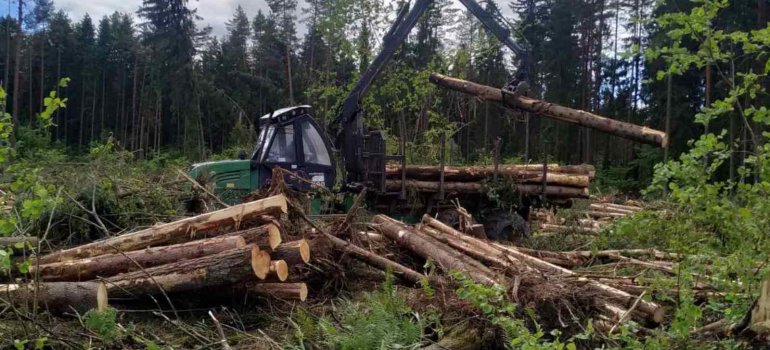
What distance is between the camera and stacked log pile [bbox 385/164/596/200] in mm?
11672

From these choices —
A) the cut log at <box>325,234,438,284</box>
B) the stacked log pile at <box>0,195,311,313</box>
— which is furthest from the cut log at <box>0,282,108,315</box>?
the cut log at <box>325,234,438,284</box>

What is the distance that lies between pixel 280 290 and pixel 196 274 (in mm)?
861

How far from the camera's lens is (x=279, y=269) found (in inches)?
241

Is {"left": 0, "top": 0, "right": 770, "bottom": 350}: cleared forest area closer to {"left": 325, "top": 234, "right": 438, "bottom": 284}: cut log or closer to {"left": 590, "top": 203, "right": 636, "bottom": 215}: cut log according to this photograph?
{"left": 325, "top": 234, "right": 438, "bottom": 284}: cut log

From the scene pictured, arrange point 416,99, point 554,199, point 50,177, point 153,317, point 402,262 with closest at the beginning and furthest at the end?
point 153,317 < point 402,262 < point 50,177 < point 554,199 < point 416,99

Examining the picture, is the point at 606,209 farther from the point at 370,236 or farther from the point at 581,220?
the point at 370,236

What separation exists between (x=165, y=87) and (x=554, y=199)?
33.4 metres

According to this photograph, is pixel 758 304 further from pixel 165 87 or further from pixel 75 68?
pixel 75 68

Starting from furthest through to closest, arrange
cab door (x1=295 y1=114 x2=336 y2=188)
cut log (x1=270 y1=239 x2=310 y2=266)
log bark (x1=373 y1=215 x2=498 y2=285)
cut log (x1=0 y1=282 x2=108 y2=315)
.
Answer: cab door (x1=295 y1=114 x2=336 y2=188) < log bark (x1=373 y1=215 x2=498 y2=285) < cut log (x1=270 y1=239 x2=310 y2=266) < cut log (x1=0 y1=282 x2=108 y2=315)

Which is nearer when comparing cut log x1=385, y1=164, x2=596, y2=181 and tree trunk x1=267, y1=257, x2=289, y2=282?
tree trunk x1=267, y1=257, x2=289, y2=282

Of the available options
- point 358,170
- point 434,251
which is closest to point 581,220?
point 358,170

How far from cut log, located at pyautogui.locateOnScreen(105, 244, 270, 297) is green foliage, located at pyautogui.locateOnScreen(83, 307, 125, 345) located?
0.63 m

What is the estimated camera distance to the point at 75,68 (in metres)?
54.3

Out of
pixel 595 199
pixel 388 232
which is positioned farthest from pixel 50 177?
pixel 595 199
